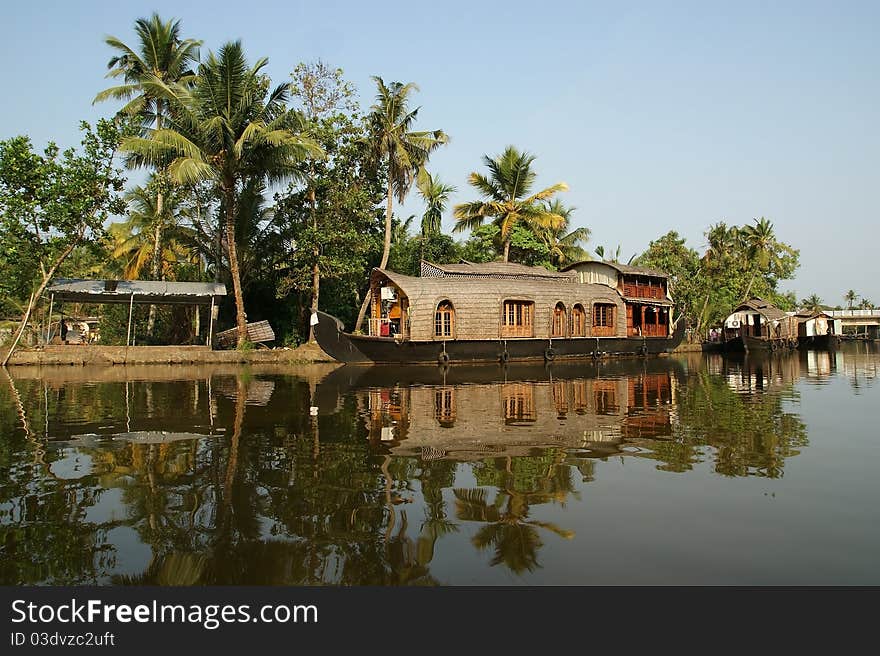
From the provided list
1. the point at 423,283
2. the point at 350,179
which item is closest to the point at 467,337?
the point at 423,283

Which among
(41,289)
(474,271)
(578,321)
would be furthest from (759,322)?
(41,289)

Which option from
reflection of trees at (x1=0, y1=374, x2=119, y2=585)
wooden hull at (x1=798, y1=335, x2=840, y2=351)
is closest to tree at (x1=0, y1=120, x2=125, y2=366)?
reflection of trees at (x1=0, y1=374, x2=119, y2=585)

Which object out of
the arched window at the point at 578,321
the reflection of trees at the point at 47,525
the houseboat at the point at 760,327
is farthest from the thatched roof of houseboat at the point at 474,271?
the reflection of trees at the point at 47,525

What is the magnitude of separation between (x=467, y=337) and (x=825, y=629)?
1880 centimetres

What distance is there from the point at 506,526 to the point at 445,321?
688 inches

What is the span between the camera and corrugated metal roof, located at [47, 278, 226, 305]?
2080 centimetres

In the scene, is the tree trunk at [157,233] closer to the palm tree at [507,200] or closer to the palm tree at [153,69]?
the palm tree at [153,69]

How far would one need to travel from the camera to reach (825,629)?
8.98 ft

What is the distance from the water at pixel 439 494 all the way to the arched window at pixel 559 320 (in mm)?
13947

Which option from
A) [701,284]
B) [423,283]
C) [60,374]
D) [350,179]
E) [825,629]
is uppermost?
[350,179]

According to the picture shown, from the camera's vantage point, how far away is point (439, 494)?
4.68 meters

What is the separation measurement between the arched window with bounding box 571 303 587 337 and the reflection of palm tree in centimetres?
2012

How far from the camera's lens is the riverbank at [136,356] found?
19.5 meters

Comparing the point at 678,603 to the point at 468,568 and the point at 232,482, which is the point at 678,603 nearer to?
the point at 468,568
